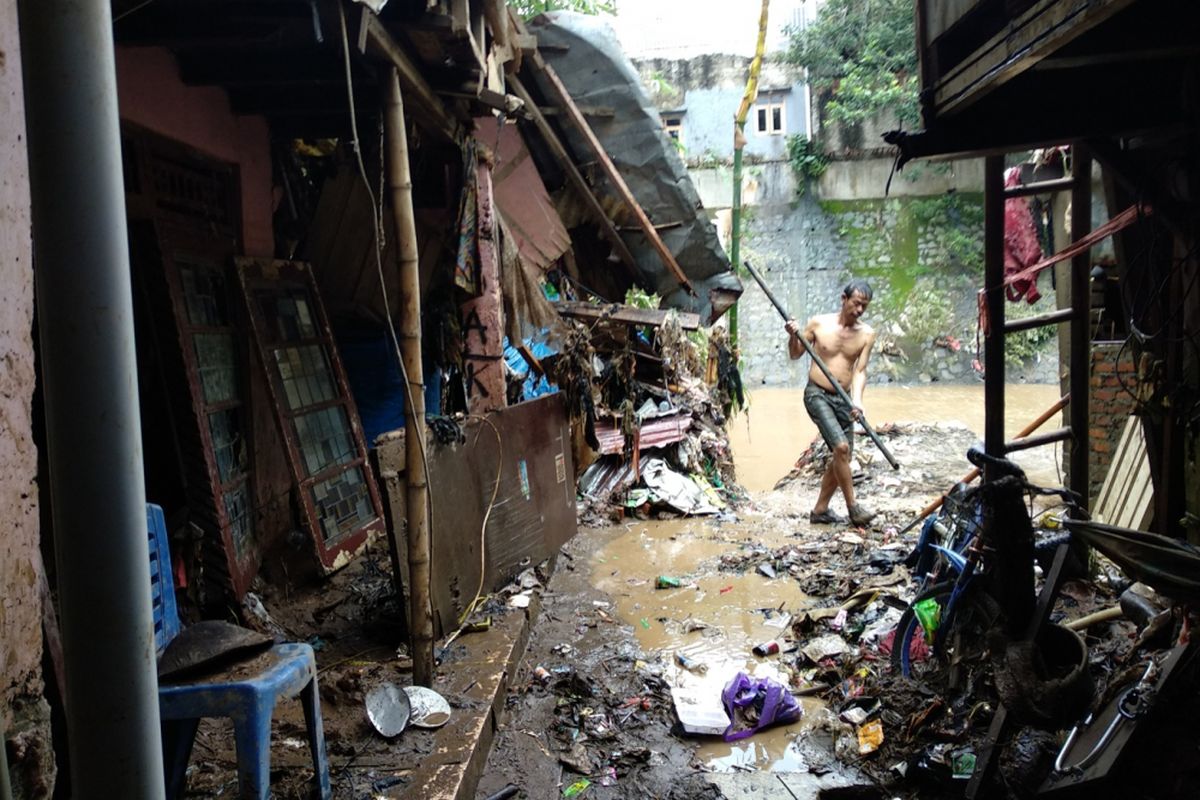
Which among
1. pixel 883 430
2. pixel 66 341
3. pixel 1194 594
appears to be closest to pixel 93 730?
pixel 66 341

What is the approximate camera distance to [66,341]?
3.35 feet

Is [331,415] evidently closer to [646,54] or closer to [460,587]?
[460,587]

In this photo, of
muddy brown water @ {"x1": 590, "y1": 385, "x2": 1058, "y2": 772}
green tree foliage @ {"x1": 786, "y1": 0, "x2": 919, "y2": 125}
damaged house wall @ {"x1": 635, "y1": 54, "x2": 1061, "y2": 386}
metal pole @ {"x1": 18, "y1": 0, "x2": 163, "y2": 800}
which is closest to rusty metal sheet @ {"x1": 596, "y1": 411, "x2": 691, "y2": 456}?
muddy brown water @ {"x1": 590, "y1": 385, "x2": 1058, "y2": 772}

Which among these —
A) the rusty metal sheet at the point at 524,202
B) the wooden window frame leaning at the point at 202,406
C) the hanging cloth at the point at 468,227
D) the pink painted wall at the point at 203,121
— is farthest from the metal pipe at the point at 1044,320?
the rusty metal sheet at the point at 524,202

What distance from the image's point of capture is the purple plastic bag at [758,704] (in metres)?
3.93

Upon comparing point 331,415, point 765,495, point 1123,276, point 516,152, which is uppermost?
point 516,152

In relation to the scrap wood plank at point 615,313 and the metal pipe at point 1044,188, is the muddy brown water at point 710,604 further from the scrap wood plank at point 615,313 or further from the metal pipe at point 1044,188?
the metal pipe at point 1044,188

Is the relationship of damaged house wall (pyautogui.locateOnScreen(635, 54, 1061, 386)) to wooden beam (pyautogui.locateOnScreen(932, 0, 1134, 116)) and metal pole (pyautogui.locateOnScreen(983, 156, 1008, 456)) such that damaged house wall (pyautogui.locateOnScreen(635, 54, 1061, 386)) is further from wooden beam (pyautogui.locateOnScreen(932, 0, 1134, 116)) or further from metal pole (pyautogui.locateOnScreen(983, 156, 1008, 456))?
wooden beam (pyautogui.locateOnScreen(932, 0, 1134, 116))

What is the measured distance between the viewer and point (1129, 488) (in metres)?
5.24

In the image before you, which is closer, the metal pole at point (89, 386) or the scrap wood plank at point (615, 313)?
the metal pole at point (89, 386)

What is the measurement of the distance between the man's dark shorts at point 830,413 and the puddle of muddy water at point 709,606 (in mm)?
1013

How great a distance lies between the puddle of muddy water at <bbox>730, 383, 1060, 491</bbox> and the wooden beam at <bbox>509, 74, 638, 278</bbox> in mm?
2975

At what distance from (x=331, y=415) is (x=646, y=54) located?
847 inches

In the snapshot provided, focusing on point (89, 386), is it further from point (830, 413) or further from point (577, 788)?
point (830, 413)
